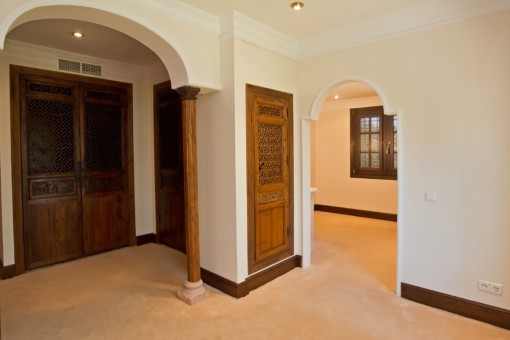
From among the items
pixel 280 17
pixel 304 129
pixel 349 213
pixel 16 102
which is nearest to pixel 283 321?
pixel 304 129

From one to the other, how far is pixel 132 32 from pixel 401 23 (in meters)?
2.56

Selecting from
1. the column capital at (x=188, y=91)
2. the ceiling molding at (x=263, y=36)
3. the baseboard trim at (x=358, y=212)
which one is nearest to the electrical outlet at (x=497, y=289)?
the ceiling molding at (x=263, y=36)

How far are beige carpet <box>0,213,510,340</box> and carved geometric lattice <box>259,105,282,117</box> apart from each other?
6.30 ft

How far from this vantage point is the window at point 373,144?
21.5ft

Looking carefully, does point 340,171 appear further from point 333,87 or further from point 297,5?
point 297,5

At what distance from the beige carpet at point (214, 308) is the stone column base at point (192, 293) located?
68 millimetres

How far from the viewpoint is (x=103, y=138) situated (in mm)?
4434

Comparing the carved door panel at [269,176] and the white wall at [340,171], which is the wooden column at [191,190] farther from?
the white wall at [340,171]

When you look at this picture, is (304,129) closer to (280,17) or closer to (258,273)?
(280,17)

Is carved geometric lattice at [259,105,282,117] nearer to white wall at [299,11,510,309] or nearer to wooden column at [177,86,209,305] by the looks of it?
wooden column at [177,86,209,305]

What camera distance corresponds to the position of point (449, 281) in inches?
112

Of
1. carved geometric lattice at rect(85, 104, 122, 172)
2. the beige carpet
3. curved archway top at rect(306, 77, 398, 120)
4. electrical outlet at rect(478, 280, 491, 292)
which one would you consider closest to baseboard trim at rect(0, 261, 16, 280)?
the beige carpet

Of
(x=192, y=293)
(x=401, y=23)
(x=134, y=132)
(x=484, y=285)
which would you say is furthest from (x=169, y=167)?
(x=484, y=285)

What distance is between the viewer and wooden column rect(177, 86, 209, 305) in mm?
3053
